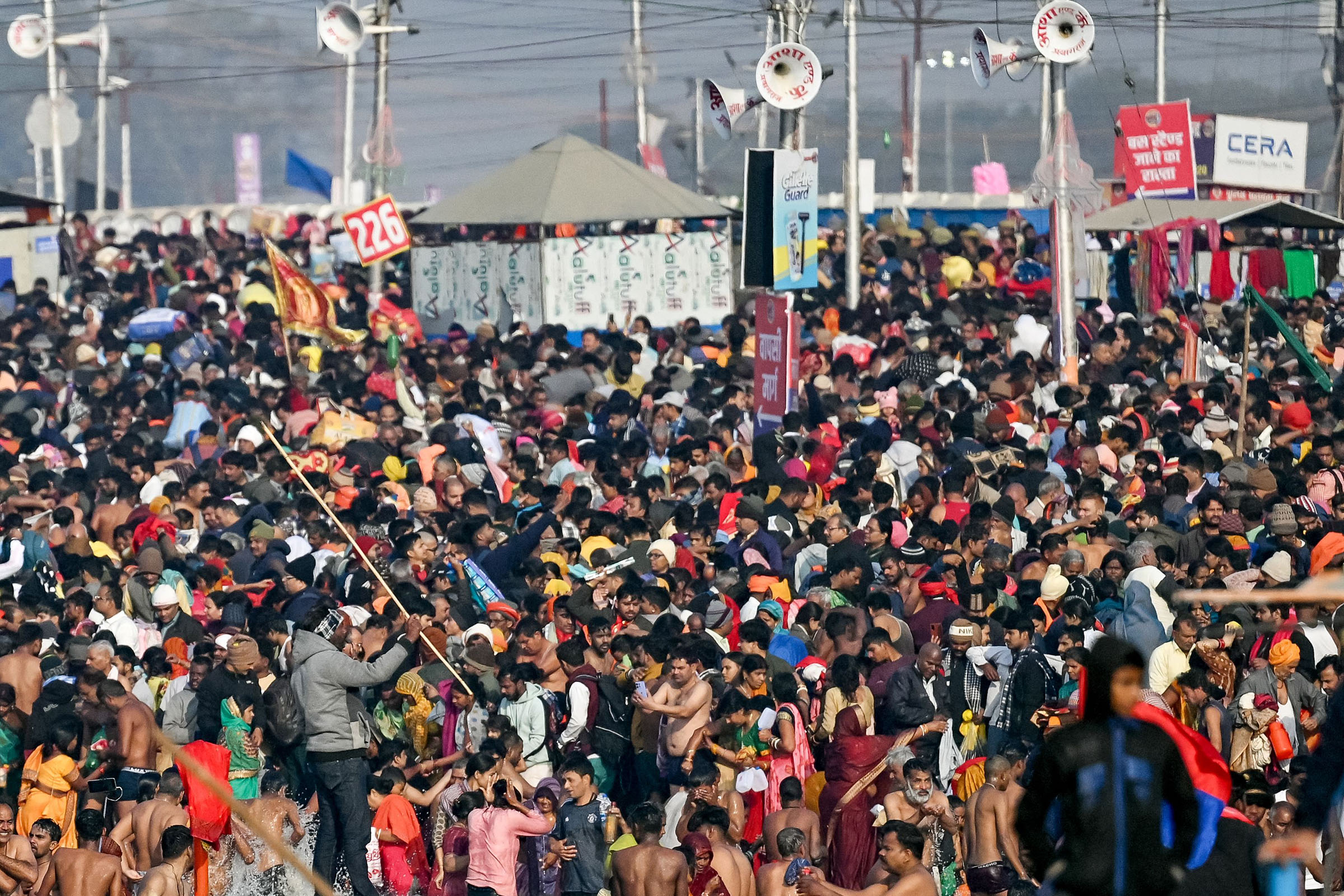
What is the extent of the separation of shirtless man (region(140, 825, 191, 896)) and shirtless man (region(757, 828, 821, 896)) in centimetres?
262

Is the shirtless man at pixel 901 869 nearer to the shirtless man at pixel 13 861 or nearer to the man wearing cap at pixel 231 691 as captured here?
the man wearing cap at pixel 231 691

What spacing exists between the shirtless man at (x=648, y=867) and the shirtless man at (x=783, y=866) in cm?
33

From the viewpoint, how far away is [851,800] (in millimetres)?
9734

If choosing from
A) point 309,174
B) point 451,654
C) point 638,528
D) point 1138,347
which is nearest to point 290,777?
point 451,654

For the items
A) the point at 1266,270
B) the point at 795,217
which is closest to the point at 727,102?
the point at 795,217

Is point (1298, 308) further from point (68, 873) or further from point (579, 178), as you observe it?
point (68, 873)

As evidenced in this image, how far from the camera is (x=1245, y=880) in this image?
686cm

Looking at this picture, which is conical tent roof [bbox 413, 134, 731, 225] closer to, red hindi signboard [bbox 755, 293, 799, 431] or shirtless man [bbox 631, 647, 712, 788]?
red hindi signboard [bbox 755, 293, 799, 431]

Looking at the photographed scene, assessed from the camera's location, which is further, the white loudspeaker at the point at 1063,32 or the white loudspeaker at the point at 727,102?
the white loudspeaker at the point at 727,102

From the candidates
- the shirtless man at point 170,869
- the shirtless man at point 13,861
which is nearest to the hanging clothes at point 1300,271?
the shirtless man at point 170,869

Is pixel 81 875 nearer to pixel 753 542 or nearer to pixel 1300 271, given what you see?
pixel 753 542

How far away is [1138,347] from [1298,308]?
6.32 ft

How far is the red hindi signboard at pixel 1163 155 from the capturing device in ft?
83.5

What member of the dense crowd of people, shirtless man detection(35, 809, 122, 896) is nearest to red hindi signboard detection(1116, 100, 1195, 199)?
the dense crowd of people
